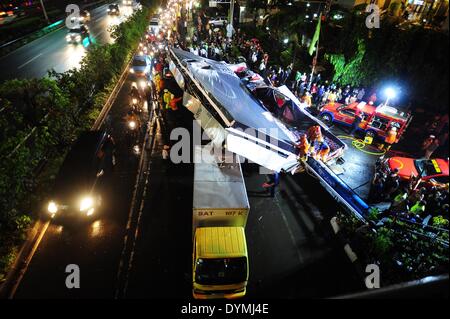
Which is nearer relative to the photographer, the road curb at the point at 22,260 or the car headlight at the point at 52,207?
the road curb at the point at 22,260

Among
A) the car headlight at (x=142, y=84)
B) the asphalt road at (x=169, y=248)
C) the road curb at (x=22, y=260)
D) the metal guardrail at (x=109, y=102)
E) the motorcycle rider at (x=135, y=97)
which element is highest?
the motorcycle rider at (x=135, y=97)

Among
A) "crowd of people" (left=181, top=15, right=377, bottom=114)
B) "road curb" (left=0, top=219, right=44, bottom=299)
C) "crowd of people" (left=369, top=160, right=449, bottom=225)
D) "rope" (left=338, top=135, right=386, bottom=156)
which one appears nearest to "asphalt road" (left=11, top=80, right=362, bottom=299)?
"road curb" (left=0, top=219, right=44, bottom=299)

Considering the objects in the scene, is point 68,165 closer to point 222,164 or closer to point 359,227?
point 222,164

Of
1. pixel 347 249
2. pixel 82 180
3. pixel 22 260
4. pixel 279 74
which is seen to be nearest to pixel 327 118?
pixel 279 74

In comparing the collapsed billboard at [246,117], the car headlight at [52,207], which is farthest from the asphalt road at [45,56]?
the car headlight at [52,207]

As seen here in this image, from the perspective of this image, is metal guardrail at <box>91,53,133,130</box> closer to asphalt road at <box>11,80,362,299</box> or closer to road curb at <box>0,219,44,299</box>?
asphalt road at <box>11,80,362,299</box>

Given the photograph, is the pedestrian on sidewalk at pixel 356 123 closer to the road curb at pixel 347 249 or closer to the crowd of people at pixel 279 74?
the crowd of people at pixel 279 74

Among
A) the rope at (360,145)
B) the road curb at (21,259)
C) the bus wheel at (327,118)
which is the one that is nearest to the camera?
the road curb at (21,259)
